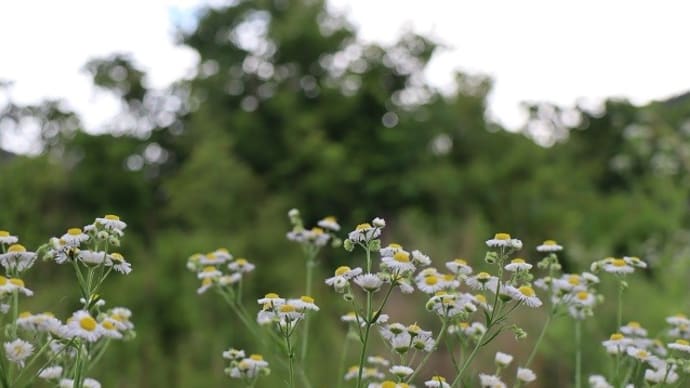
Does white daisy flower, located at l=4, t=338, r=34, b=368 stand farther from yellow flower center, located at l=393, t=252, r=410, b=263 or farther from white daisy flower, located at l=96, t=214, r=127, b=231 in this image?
yellow flower center, located at l=393, t=252, r=410, b=263

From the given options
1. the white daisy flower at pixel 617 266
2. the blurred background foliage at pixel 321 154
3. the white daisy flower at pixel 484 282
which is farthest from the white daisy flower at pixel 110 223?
the blurred background foliage at pixel 321 154

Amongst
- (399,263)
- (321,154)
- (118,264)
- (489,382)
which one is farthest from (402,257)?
(321,154)

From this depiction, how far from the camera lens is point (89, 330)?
1182 millimetres

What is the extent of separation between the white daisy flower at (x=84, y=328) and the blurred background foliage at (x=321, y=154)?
6274 mm

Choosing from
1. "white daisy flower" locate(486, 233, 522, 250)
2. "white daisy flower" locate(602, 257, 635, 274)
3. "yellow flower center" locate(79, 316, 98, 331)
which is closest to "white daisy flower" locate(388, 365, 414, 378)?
"white daisy flower" locate(486, 233, 522, 250)

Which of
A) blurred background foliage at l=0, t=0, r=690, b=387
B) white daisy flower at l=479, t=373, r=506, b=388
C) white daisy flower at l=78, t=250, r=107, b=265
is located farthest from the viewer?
blurred background foliage at l=0, t=0, r=690, b=387

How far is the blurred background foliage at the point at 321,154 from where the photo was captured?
9.30m

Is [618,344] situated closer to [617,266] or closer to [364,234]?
[617,266]

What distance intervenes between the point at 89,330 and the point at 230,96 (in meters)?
11.5

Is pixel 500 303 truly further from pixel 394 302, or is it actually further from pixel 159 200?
pixel 159 200

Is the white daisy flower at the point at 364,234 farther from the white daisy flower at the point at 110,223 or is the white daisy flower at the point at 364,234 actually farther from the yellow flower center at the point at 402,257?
the white daisy flower at the point at 110,223

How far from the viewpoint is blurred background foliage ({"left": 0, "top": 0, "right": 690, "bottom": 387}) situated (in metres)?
9.30

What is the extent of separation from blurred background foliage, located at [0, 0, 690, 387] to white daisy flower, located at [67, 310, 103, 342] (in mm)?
6274

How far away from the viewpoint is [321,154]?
36.7 ft
